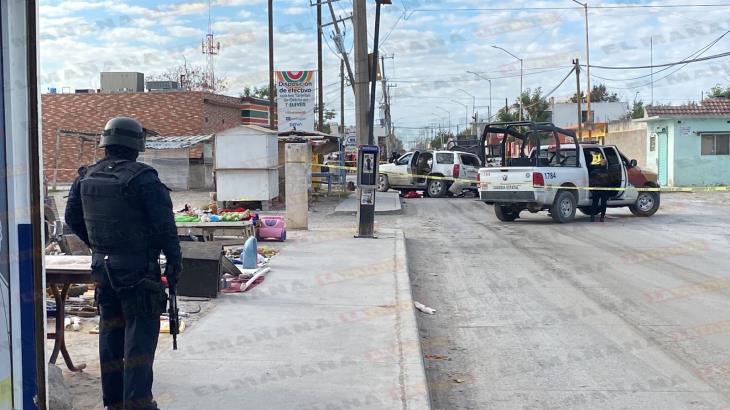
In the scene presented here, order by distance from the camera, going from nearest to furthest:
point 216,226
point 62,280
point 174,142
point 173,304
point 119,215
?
1. point 119,215
2. point 173,304
3. point 62,280
4. point 216,226
5. point 174,142

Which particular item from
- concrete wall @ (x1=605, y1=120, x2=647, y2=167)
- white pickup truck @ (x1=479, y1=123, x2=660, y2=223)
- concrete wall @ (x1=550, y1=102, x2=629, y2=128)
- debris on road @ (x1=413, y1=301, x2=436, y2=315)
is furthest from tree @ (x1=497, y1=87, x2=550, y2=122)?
debris on road @ (x1=413, y1=301, x2=436, y2=315)

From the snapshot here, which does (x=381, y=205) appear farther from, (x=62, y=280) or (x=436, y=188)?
(x=62, y=280)

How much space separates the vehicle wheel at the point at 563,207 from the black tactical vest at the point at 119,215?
15617 millimetres

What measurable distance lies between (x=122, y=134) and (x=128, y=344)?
127 centimetres

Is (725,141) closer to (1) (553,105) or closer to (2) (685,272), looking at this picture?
(2) (685,272)

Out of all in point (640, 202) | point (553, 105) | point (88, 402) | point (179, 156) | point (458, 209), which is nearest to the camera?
point (88, 402)

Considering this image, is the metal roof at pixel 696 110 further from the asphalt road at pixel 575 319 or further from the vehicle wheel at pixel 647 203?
the asphalt road at pixel 575 319

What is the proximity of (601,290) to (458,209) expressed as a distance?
580 inches

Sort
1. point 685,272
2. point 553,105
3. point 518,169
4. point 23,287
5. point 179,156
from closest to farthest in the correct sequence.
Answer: point 23,287, point 685,272, point 518,169, point 179,156, point 553,105

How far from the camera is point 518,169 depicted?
730 inches

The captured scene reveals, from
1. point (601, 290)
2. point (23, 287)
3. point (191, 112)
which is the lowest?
point (601, 290)

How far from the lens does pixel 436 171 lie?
30.9m

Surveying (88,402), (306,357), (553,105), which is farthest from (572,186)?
(553,105)

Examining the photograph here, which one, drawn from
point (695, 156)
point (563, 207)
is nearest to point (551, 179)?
point (563, 207)
